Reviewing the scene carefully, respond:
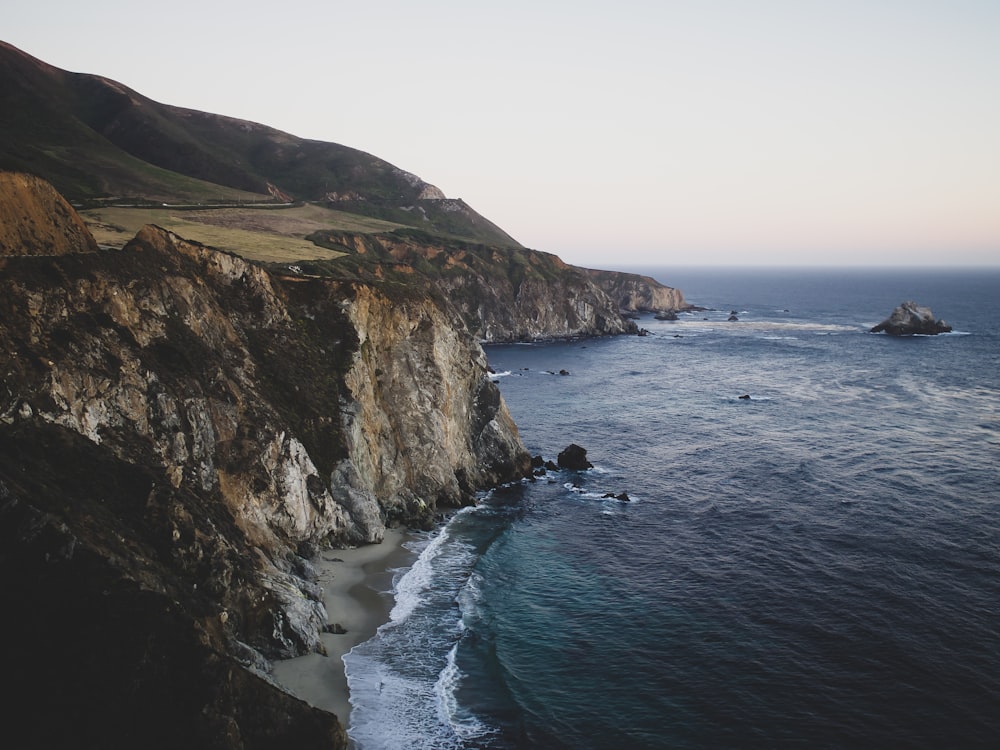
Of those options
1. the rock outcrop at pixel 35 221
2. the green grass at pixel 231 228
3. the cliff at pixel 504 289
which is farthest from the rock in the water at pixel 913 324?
the rock outcrop at pixel 35 221

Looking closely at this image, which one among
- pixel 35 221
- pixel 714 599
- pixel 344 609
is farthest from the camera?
pixel 35 221

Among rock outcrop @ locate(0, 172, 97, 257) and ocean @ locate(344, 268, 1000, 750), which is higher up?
rock outcrop @ locate(0, 172, 97, 257)

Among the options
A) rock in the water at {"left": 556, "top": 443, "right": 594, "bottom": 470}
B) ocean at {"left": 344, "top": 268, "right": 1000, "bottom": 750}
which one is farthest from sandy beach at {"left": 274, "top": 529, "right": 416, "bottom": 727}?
rock in the water at {"left": 556, "top": 443, "right": 594, "bottom": 470}

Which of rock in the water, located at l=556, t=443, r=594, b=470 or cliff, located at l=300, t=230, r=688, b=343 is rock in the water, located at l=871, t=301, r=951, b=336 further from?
rock in the water, located at l=556, t=443, r=594, b=470

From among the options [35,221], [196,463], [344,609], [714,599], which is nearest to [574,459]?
[714,599]

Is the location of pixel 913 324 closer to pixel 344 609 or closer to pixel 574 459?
pixel 574 459

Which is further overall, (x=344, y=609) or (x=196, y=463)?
(x=344, y=609)

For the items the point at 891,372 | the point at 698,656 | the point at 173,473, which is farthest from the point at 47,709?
the point at 891,372
